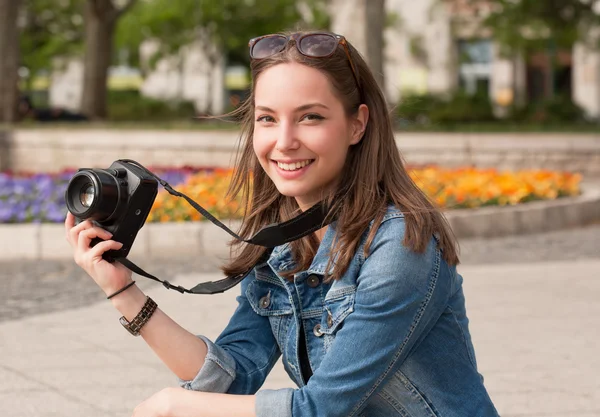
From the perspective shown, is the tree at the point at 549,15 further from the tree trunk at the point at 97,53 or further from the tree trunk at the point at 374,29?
the tree trunk at the point at 97,53

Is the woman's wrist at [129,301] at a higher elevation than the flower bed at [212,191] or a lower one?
higher

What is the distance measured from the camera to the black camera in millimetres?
2287

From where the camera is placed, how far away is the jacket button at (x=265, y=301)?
2645 millimetres

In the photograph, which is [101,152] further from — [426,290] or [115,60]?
[115,60]

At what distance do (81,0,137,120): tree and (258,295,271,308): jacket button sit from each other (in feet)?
62.0

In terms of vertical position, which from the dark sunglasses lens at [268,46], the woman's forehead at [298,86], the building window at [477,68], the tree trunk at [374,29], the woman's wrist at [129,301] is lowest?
the building window at [477,68]

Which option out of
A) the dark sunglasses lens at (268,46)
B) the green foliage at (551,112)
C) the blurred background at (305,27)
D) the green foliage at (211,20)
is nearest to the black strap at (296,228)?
the dark sunglasses lens at (268,46)

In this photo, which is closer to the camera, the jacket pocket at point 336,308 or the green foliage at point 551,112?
the jacket pocket at point 336,308

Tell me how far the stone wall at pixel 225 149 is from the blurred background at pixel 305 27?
4.80 feet

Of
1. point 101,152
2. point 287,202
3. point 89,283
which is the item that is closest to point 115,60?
point 101,152

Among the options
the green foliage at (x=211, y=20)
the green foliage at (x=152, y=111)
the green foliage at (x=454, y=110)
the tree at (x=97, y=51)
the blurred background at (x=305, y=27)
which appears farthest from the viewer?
the green foliage at (x=211, y=20)

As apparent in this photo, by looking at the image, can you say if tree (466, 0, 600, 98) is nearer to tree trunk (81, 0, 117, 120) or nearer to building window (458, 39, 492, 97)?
tree trunk (81, 0, 117, 120)

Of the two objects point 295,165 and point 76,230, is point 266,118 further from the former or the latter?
point 76,230

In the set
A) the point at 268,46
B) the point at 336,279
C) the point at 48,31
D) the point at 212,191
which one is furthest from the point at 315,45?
the point at 48,31
